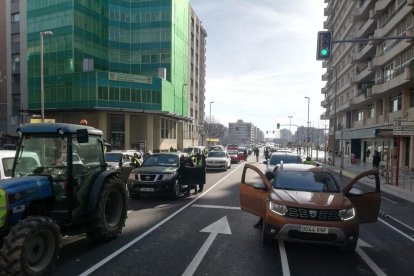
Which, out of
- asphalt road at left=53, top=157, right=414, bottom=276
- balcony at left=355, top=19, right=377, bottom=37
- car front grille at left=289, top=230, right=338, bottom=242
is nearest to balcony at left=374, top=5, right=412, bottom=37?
balcony at left=355, top=19, right=377, bottom=37

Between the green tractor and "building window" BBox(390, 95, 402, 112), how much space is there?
33.5 m

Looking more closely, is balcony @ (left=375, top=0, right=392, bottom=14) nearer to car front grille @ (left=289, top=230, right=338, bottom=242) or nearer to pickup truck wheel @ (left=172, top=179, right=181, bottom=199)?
pickup truck wheel @ (left=172, top=179, right=181, bottom=199)

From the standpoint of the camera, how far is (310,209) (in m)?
6.44

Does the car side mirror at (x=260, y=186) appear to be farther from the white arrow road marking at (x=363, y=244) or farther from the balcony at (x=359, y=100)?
the balcony at (x=359, y=100)

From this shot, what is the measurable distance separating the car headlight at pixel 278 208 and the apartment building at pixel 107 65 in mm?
37163

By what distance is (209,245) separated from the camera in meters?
7.18

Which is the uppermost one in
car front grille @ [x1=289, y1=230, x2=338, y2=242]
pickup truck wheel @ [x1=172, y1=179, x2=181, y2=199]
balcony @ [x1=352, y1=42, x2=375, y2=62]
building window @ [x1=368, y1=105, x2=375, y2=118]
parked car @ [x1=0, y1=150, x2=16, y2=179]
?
balcony @ [x1=352, y1=42, x2=375, y2=62]

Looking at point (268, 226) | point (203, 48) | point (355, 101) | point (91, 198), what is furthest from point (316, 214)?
point (203, 48)

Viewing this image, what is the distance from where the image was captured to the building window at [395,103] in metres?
33.6

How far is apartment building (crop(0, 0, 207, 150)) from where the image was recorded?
49.3m

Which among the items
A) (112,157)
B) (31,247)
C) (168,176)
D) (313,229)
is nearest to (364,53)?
(112,157)

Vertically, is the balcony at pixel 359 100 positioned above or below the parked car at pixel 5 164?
above

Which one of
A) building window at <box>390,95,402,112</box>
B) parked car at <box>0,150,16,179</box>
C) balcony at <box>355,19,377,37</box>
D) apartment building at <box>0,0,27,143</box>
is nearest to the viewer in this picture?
parked car at <box>0,150,16,179</box>

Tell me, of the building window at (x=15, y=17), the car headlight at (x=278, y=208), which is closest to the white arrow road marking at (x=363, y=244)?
the car headlight at (x=278, y=208)
